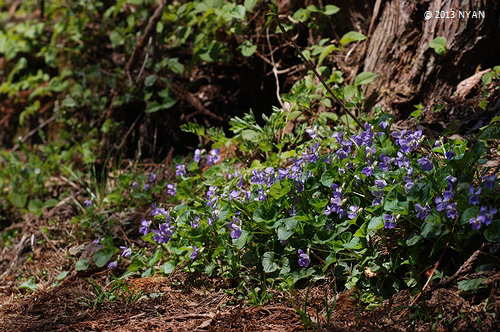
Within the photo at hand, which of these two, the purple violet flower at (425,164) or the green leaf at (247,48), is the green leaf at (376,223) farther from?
the green leaf at (247,48)

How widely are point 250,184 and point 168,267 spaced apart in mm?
626

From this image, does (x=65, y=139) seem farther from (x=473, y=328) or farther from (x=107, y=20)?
(x=473, y=328)

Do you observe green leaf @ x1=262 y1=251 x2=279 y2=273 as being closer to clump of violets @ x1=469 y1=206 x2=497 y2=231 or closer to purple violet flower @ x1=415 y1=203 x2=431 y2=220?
purple violet flower @ x1=415 y1=203 x2=431 y2=220

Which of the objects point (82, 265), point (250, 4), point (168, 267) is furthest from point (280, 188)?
point (250, 4)

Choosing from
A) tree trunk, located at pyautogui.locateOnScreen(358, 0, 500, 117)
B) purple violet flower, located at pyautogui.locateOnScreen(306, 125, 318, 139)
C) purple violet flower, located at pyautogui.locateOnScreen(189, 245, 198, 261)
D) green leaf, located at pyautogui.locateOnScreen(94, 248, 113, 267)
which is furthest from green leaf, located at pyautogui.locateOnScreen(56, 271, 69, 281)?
tree trunk, located at pyautogui.locateOnScreen(358, 0, 500, 117)

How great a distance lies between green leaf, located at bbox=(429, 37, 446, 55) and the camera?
2939 mm

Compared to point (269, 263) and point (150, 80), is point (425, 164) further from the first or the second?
point (150, 80)

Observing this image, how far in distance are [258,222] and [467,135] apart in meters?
1.28

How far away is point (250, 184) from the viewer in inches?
108

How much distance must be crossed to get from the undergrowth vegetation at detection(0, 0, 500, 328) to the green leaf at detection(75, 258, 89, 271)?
1 cm

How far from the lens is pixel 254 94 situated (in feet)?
13.2

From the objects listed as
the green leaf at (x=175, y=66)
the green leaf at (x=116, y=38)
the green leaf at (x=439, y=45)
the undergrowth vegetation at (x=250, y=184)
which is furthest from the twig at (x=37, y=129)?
the green leaf at (x=439, y=45)

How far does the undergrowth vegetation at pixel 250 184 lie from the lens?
197 cm

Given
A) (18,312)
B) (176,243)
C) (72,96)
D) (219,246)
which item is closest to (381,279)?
(219,246)
